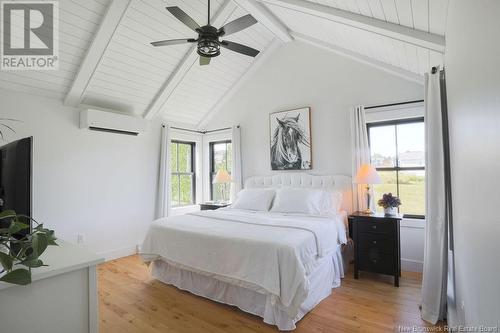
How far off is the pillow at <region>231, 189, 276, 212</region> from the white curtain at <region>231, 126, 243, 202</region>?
0.73 meters

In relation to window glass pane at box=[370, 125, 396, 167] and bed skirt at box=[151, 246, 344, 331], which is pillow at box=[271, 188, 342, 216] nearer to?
bed skirt at box=[151, 246, 344, 331]

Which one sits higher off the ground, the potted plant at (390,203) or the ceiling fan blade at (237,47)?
the ceiling fan blade at (237,47)

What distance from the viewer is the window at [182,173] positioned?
532cm

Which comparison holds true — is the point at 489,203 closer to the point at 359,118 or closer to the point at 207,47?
the point at 207,47

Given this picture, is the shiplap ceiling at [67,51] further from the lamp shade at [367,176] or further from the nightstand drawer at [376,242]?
the nightstand drawer at [376,242]

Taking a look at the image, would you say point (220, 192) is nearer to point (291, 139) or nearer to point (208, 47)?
point (291, 139)

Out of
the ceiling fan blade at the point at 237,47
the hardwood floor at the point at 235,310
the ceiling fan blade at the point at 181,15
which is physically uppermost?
A: the ceiling fan blade at the point at 181,15

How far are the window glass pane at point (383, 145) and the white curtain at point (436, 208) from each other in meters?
1.29

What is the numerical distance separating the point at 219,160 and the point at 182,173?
0.82m

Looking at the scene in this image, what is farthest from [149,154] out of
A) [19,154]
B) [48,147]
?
[19,154]

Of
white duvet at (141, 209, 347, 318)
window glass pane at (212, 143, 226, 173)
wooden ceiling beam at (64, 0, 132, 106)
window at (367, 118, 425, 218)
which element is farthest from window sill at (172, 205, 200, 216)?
window at (367, 118, 425, 218)

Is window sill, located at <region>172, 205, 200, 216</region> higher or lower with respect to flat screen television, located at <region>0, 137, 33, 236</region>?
lower

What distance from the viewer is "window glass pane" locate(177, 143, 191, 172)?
18.0ft

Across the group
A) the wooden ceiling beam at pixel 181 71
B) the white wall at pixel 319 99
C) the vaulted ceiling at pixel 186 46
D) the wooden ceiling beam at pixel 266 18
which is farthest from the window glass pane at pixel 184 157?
the wooden ceiling beam at pixel 266 18
